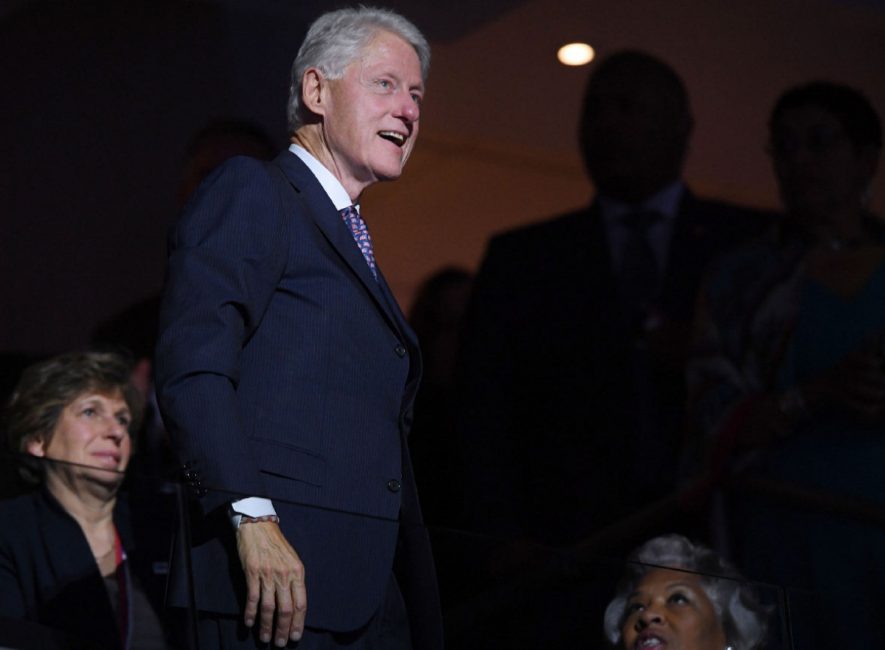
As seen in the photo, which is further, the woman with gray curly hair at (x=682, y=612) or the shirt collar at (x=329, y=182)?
the shirt collar at (x=329, y=182)

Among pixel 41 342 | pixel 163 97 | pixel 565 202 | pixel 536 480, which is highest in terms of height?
pixel 163 97

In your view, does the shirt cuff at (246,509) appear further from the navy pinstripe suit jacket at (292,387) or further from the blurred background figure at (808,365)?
the blurred background figure at (808,365)

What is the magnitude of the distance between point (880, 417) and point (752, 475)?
31cm

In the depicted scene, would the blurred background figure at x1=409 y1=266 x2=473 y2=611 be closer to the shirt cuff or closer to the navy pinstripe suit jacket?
the navy pinstripe suit jacket

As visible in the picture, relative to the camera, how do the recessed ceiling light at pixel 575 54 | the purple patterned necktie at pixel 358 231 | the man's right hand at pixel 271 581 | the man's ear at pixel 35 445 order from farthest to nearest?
the recessed ceiling light at pixel 575 54, the man's ear at pixel 35 445, the purple patterned necktie at pixel 358 231, the man's right hand at pixel 271 581

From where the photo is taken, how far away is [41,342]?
4742 mm

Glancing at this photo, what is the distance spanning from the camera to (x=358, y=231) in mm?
2521

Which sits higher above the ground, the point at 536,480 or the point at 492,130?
the point at 492,130

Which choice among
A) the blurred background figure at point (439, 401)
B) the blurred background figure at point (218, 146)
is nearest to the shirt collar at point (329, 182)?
the blurred background figure at point (439, 401)

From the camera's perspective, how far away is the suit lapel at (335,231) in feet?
7.93

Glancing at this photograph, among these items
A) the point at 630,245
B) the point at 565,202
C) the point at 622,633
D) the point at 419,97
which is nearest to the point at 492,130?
the point at 565,202

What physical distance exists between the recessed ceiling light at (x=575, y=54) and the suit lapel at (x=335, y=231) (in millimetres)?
2617

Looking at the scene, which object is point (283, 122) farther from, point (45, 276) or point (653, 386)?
point (653, 386)

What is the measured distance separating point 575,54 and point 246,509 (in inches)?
121
